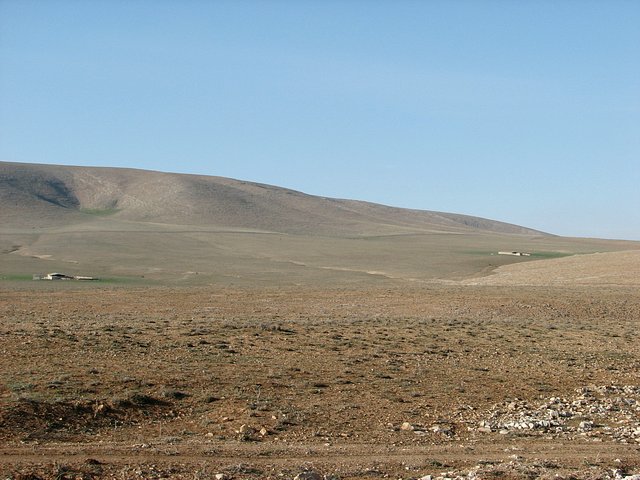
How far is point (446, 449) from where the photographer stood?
496 inches

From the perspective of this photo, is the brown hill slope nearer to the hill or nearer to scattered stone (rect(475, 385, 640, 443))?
the hill

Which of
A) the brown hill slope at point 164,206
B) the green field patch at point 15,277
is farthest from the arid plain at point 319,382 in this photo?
the brown hill slope at point 164,206

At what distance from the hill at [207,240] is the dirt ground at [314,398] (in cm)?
3755

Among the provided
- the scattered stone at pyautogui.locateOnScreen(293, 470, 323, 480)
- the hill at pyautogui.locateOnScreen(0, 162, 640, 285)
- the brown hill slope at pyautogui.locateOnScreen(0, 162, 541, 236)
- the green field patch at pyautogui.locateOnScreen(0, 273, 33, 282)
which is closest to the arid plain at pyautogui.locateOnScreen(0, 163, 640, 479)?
the scattered stone at pyautogui.locateOnScreen(293, 470, 323, 480)

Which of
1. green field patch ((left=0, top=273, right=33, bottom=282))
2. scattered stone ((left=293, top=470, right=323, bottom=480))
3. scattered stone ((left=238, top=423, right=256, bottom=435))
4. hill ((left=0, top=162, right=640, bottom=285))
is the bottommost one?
green field patch ((left=0, top=273, right=33, bottom=282))

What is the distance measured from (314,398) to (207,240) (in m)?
102

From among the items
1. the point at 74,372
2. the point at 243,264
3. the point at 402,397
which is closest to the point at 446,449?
the point at 402,397

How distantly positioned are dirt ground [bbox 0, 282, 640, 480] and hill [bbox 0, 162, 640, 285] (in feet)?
123

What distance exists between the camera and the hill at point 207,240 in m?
77.6

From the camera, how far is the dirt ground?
1156 cm

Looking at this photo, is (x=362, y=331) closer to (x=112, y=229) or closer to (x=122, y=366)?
(x=122, y=366)

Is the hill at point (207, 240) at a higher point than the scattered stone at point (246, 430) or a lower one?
higher

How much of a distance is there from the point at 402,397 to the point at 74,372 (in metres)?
7.48

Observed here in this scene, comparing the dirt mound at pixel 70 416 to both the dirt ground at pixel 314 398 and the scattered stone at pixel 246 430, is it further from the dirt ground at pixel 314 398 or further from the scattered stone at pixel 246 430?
the scattered stone at pixel 246 430
